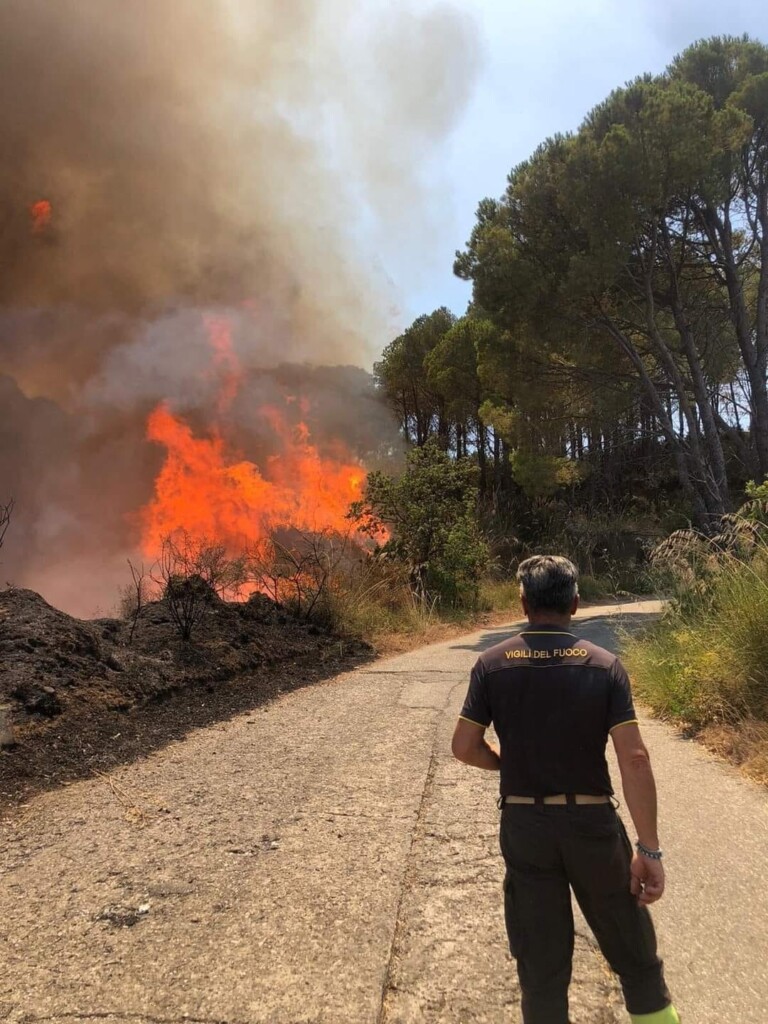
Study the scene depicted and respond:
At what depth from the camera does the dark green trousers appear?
1659 mm

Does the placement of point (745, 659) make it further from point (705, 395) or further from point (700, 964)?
point (705, 395)

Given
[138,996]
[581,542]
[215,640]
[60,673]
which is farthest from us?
[581,542]

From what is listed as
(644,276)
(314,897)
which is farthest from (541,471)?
(314,897)

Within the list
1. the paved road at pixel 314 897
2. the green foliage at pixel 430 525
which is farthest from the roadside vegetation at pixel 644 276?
the paved road at pixel 314 897

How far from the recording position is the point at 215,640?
25.6ft

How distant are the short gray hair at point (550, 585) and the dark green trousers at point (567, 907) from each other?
1.74 feet

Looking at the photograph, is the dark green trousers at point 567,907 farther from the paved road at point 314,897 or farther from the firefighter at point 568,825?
the paved road at point 314,897

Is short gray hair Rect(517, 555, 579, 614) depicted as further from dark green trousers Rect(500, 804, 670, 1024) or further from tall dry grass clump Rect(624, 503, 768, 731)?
tall dry grass clump Rect(624, 503, 768, 731)

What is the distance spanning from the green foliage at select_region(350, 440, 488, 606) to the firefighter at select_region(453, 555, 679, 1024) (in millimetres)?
12328

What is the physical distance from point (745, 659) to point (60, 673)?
18.0ft

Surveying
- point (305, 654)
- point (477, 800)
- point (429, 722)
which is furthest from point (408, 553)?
point (477, 800)

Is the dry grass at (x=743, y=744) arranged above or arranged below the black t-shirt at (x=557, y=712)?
below

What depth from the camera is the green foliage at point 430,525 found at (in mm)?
14398

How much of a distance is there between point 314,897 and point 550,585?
5.75ft
